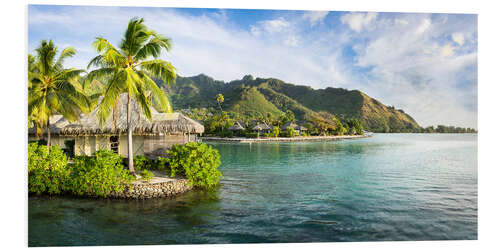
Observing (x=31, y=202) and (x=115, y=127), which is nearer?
(x=31, y=202)

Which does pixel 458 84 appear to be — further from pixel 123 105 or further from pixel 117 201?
pixel 123 105

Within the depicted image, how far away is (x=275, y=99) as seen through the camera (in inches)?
2539

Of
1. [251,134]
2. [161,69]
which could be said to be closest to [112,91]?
[161,69]

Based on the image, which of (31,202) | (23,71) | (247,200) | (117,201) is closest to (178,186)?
(117,201)

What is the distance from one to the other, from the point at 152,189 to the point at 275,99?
197 feet

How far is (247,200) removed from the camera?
5.77 m

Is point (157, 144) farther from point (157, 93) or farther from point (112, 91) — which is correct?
point (112, 91)

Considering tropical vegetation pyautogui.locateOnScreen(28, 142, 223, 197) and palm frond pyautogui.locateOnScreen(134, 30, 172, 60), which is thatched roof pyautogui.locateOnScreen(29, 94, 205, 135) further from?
palm frond pyautogui.locateOnScreen(134, 30, 172, 60)

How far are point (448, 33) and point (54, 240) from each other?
787cm

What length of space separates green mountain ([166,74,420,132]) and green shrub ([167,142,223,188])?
133ft

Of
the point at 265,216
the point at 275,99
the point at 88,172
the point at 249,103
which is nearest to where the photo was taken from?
the point at 265,216

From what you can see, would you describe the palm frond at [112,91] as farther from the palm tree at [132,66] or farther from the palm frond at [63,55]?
the palm frond at [63,55]

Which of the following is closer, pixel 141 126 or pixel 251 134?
pixel 141 126
